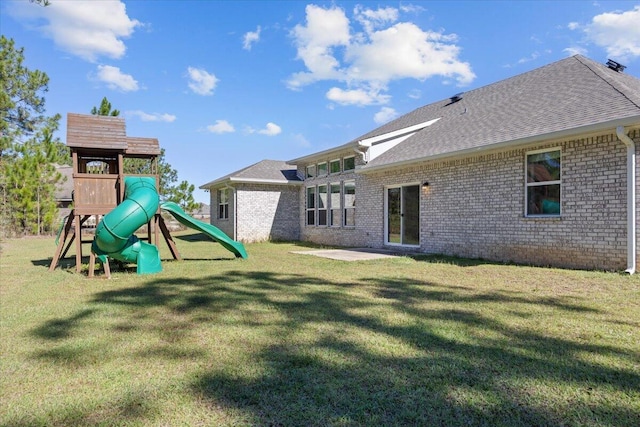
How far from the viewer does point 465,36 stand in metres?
14.7

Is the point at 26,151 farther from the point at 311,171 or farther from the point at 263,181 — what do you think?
the point at 311,171

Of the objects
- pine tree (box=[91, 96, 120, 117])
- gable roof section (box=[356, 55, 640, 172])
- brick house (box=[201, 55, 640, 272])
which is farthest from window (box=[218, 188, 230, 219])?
pine tree (box=[91, 96, 120, 117])

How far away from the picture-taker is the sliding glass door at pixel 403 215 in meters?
12.5

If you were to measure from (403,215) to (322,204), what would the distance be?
16.4 ft

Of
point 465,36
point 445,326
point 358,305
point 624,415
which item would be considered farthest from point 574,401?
point 465,36

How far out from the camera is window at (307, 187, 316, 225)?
1761 centimetres

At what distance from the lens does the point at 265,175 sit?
18531 mm

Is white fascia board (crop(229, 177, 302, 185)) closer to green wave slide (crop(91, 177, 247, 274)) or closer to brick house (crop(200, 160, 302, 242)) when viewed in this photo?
brick house (crop(200, 160, 302, 242))

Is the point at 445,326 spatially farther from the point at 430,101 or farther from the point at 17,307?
the point at 430,101

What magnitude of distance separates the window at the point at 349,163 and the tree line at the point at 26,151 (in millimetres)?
13530

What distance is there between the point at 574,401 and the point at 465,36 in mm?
15323

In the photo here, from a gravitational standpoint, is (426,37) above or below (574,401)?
above

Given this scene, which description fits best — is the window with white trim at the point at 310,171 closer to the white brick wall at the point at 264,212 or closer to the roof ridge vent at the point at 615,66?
the white brick wall at the point at 264,212

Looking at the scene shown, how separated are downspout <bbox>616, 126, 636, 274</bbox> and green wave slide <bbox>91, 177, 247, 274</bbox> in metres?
9.53
